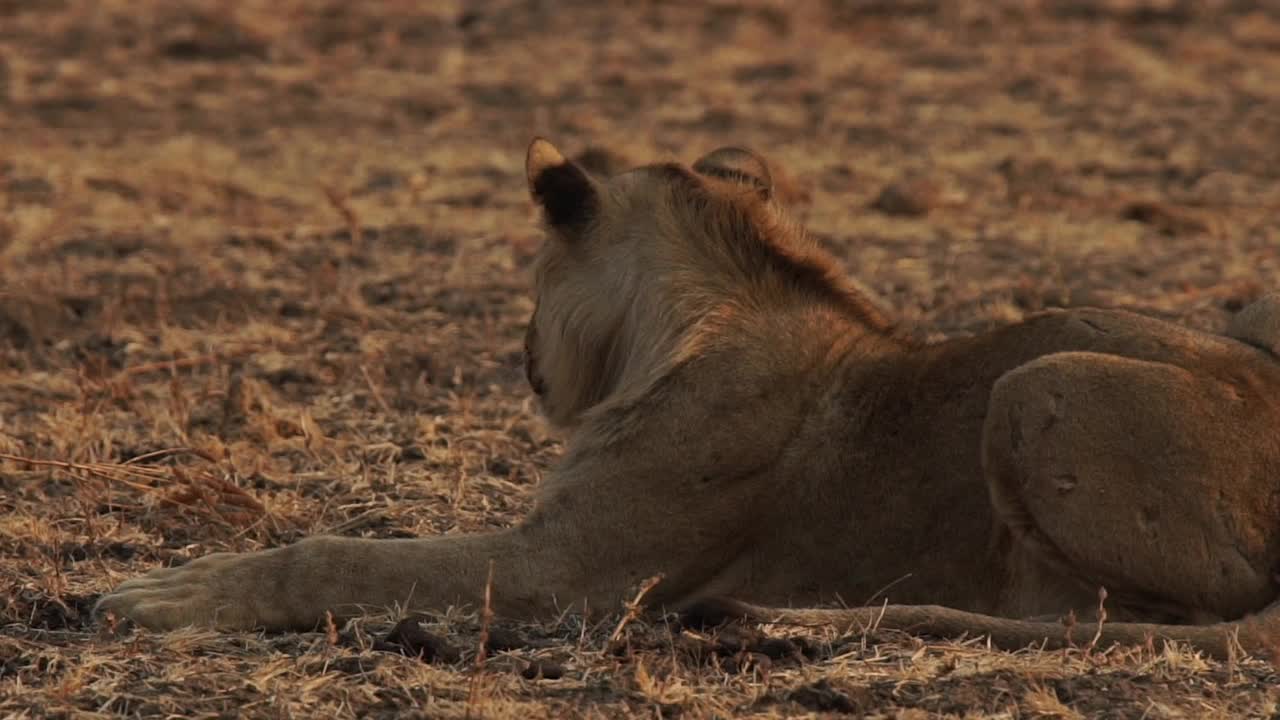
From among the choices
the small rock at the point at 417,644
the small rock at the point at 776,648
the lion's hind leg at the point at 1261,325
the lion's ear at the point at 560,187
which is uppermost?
the lion's ear at the point at 560,187

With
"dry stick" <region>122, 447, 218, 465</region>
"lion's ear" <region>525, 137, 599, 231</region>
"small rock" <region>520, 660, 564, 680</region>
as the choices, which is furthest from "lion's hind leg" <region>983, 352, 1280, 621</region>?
"dry stick" <region>122, 447, 218, 465</region>

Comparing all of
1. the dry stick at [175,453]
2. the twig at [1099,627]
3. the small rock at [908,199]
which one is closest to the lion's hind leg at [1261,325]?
the twig at [1099,627]

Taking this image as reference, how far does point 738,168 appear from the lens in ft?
19.4

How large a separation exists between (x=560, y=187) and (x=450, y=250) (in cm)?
Result: 512

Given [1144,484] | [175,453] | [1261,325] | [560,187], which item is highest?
[560,187]

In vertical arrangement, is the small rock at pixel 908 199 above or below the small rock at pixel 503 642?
below

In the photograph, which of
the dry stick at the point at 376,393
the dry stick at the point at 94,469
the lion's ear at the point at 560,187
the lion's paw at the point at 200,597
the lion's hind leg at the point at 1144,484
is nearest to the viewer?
the lion's hind leg at the point at 1144,484

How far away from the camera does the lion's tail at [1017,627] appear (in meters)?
4.56

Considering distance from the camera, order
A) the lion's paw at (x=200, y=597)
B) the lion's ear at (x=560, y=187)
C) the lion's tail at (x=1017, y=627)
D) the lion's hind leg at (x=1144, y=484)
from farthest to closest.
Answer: the lion's ear at (x=560, y=187) → the lion's paw at (x=200, y=597) → the lion's hind leg at (x=1144, y=484) → the lion's tail at (x=1017, y=627)

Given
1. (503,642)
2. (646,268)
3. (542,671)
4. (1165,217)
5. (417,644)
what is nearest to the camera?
(542,671)

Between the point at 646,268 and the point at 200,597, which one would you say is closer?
the point at 200,597

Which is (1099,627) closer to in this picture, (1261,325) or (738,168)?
(1261,325)

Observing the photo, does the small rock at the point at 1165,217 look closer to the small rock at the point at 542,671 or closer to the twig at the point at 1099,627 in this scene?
the twig at the point at 1099,627

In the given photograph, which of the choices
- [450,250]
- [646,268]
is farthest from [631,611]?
[450,250]
